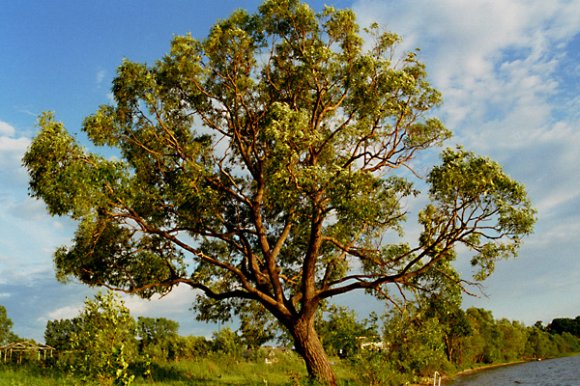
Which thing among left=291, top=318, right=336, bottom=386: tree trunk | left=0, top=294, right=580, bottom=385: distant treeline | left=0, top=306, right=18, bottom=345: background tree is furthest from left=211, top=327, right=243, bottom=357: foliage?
left=0, top=306, right=18, bottom=345: background tree

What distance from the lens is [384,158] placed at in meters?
23.5

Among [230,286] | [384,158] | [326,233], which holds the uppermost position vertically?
[384,158]

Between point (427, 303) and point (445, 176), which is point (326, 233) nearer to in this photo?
point (427, 303)

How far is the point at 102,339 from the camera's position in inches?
489

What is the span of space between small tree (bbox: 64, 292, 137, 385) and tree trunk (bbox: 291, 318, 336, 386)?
32.8 ft

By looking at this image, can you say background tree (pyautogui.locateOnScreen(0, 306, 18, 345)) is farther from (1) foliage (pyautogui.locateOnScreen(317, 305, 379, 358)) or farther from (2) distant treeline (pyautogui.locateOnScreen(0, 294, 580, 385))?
(1) foliage (pyautogui.locateOnScreen(317, 305, 379, 358))

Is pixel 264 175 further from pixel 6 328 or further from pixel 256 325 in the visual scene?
pixel 6 328

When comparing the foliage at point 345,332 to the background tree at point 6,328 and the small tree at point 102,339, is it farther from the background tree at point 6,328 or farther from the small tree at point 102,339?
the background tree at point 6,328

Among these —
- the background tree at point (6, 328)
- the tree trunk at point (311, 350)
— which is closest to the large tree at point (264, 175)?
the tree trunk at point (311, 350)

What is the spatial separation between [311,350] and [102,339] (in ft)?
36.8

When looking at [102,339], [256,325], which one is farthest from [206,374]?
[102,339]

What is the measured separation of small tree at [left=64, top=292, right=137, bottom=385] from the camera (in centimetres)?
1220

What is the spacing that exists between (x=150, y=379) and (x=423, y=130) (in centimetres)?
1634

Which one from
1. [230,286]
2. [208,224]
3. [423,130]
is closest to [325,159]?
[423,130]
